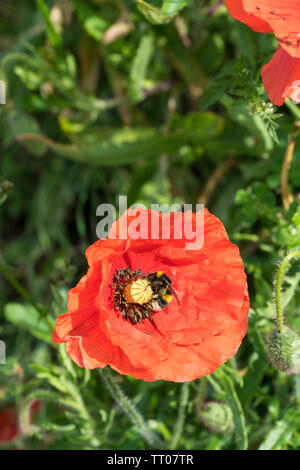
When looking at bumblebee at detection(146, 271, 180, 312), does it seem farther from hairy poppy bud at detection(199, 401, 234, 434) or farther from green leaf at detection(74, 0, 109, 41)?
green leaf at detection(74, 0, 109, 41)

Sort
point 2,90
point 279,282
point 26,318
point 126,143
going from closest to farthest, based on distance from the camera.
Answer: point 279,282, point 26,318, point 2,90, point 126,143

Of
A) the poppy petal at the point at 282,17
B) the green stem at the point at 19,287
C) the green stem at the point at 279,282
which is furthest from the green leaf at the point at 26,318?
the poppy petal at the point at 282,17

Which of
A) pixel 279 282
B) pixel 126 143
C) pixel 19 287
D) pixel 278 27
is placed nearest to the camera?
pixel 278 27

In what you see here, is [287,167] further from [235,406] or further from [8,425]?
[8,425]

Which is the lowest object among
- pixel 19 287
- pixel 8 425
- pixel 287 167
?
pixel 8 425

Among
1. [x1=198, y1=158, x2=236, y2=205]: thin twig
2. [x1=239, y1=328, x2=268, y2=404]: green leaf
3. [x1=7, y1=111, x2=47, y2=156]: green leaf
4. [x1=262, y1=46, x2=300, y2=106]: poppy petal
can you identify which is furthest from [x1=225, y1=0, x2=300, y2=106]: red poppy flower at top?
[x1=7, y1=111, x2=47, y2=156]: green leaf

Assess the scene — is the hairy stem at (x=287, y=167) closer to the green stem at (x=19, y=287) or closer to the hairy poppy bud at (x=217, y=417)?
the hairy poppy bud at (x=217, y=417)

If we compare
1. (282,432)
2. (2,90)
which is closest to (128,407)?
(282,432)
